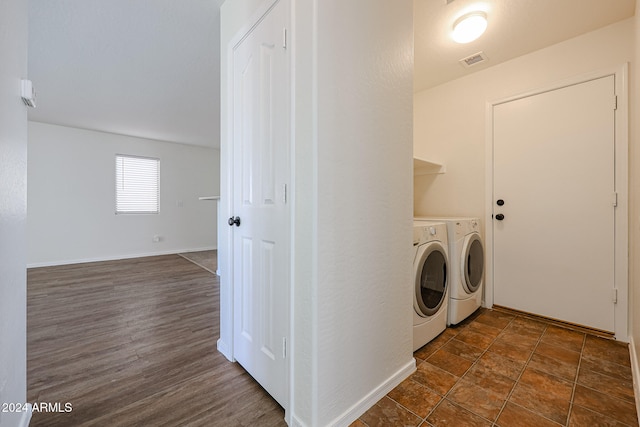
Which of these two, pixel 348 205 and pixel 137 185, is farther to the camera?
pixel 137 185

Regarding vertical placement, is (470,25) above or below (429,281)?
above

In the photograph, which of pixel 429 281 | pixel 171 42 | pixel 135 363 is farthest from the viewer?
pixel 171 42

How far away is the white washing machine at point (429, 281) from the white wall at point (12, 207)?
172cm

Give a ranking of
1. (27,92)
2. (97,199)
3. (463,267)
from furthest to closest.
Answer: (97,199) → (463,267) → (27,92)

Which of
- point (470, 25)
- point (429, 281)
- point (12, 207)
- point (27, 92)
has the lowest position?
point (429, 281)

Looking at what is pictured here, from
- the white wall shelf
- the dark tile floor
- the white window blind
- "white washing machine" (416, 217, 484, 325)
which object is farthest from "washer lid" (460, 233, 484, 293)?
the white window blind

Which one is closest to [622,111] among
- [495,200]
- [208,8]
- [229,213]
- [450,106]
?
[495,200]

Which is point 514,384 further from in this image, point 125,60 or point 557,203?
point 125,60

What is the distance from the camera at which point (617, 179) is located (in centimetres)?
181

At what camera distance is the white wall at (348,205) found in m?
0.98

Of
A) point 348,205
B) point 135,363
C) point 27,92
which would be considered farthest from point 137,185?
point 348,205

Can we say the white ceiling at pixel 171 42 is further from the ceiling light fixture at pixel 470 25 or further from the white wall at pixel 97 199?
the white wall at pixel 97 199

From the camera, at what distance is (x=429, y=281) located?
167 centimetres

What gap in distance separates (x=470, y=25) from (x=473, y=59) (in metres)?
0.63
